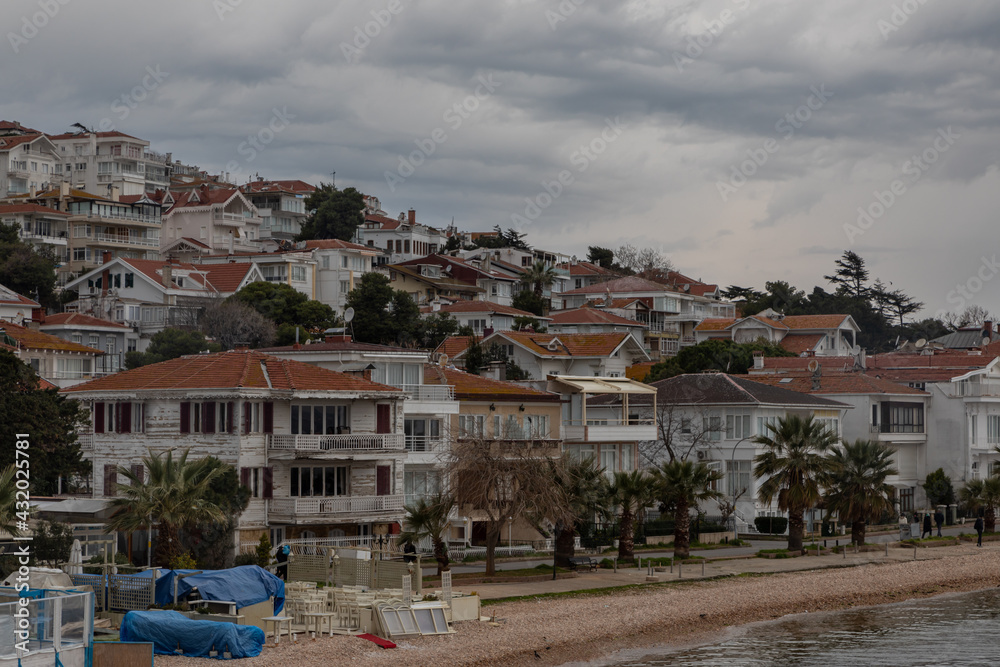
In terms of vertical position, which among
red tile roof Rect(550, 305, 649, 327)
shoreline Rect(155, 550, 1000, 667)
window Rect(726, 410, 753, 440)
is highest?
Answer: red tile roof Rect(550, 305, 649, 327)

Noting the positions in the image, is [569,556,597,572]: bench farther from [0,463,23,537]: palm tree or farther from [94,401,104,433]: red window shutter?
[0,463,23,537]: palm tree

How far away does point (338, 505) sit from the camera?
146 ft

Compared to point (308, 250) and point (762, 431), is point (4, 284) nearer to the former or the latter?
point (308, 250)

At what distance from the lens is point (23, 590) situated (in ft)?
87.4

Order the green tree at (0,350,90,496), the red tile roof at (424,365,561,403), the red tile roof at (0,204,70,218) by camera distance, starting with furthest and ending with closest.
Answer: the red tile roof at (0,204,70,218) < the red tile roof at (424,365,561,403) < the green tree at (0,350,90,496)

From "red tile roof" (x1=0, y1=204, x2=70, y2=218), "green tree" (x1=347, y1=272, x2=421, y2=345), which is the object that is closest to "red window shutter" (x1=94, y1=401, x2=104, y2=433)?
"green tree" (x1=347, y1=272, x2=421, y2=345)

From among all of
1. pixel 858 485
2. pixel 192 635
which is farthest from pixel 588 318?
pixel 192 635

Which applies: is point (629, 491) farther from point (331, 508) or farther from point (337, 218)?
point (337, 218)

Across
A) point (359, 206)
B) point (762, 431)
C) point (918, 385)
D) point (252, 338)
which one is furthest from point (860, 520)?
point (359, 206)

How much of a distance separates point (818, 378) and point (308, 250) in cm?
5186

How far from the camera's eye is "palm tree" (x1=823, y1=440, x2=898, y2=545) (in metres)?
54.8

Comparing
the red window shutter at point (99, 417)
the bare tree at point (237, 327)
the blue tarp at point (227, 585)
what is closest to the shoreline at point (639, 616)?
the blue tarp at point (227, 585)

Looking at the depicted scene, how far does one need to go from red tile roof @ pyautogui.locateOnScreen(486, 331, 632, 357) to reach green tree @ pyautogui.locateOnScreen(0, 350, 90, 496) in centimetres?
3334

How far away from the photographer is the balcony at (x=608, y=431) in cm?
5659
